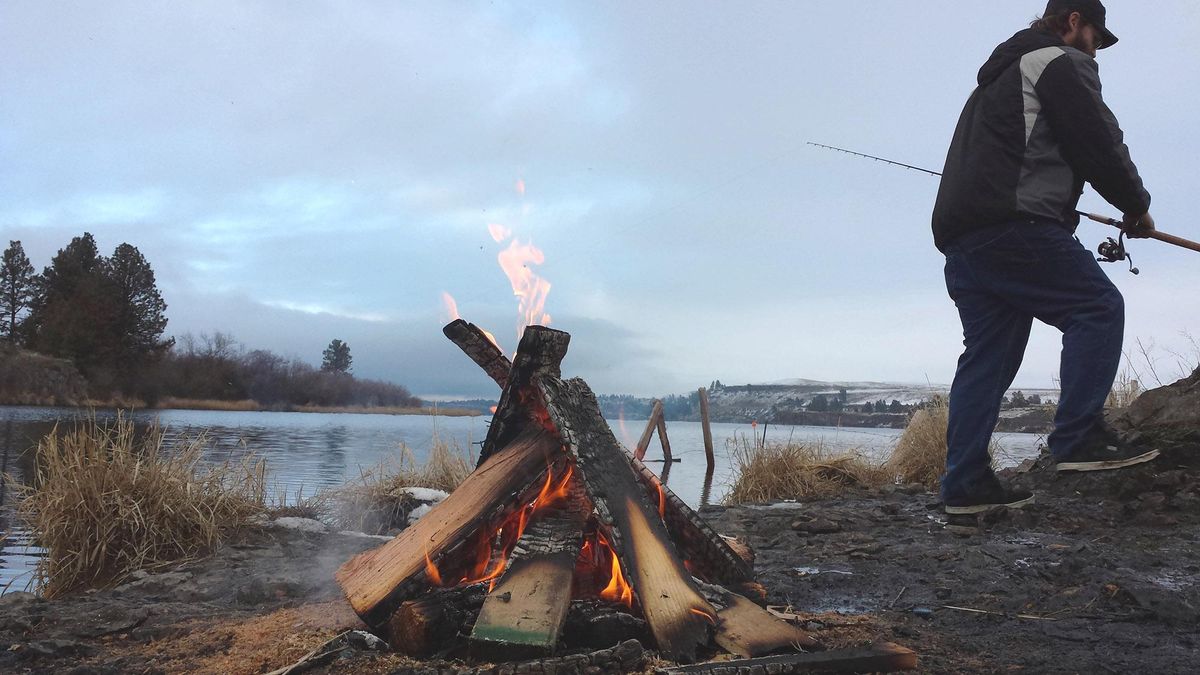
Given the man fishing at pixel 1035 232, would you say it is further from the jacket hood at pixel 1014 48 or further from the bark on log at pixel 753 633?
the bark on log at pixel 753 633

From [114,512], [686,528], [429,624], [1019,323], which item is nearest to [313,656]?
[429,624]

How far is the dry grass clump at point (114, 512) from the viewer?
389 centimetres

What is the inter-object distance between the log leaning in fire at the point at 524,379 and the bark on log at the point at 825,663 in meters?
1.21

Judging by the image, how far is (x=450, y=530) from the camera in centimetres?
226

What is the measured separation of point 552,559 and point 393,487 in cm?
559

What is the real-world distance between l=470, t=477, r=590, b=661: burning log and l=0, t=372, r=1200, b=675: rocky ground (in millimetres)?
146

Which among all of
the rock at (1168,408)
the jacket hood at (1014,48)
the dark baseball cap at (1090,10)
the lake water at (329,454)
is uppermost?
the dark baseball cap at (1090,10)

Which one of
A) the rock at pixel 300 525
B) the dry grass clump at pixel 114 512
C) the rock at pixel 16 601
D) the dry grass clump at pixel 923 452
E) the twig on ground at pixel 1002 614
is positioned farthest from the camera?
the dry grass clump at pixel 923 452

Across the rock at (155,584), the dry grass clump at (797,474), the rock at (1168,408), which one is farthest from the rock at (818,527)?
the rock at (155,584)

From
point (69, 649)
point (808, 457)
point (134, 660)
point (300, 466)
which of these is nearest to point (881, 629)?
point (134, 660)

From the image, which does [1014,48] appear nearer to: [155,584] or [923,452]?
[155,584]

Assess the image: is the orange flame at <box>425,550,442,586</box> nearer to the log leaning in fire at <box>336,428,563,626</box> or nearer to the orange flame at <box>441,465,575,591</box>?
the log leaning in fire at <box>336,428,563,626</box>

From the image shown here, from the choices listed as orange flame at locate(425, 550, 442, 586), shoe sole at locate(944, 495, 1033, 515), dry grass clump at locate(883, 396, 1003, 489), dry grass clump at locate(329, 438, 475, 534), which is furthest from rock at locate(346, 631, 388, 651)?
dry grass clump at locate(883, 396, 1003, 489)

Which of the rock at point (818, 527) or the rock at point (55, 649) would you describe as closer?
the rock at point (55, 649)
